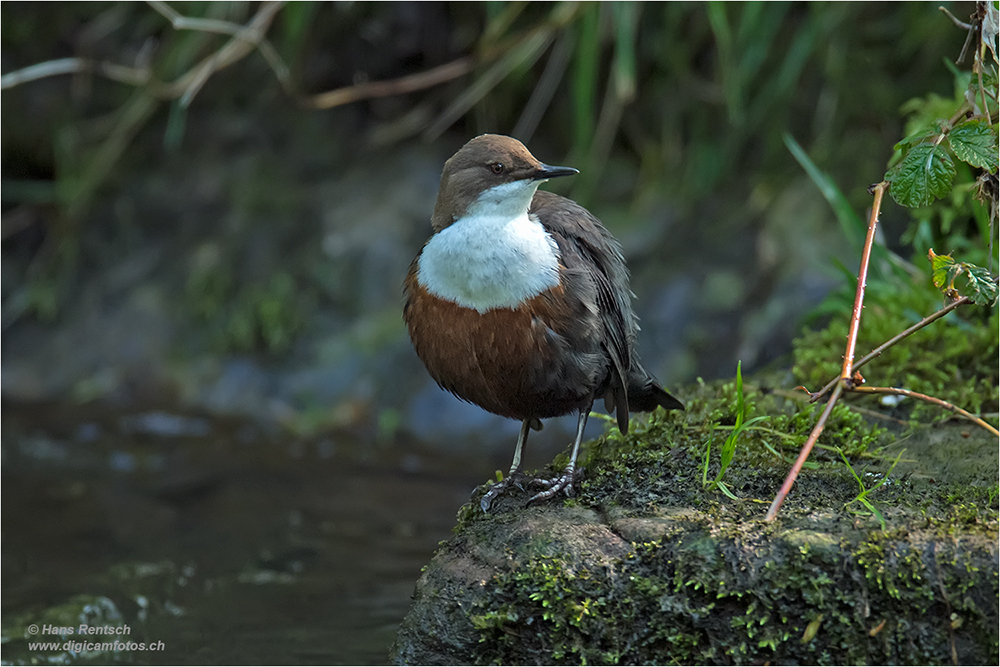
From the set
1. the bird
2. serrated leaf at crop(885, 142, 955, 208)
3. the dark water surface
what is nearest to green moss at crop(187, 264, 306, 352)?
the dark water surface

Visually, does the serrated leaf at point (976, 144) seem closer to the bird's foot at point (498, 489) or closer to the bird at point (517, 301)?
the bird at point (517, 301)

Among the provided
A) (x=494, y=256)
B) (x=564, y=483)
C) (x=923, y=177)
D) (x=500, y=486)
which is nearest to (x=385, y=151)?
(x=494, y=256)

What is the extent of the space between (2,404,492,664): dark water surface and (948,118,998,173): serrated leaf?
8.31 ft

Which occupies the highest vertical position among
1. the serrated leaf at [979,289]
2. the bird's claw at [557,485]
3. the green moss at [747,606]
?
the serrated leaf at [979,289]

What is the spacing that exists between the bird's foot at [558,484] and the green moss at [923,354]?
1187 mm

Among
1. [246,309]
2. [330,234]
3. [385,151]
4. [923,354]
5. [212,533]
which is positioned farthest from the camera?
[385,151]

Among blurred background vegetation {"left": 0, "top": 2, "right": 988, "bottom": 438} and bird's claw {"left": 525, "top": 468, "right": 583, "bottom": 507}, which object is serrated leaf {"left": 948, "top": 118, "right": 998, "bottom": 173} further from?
blurred background vegetation {"left": 0, "top": 2, "right": 988, "bottom": 438}

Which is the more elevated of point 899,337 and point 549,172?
point 549,172

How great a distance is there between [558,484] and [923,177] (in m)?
1.32

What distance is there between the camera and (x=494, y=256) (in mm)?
2787

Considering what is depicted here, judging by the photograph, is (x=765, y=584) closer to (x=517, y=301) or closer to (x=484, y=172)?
(x=517, y=301)

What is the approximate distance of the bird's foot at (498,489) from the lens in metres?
2.88

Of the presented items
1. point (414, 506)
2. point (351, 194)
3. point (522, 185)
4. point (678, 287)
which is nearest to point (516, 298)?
point (522, 185)

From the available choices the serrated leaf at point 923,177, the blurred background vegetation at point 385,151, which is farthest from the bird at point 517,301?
the blurred background vegetation at point 385,151
